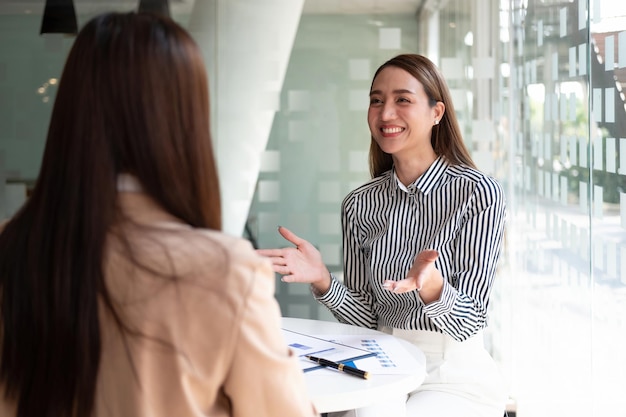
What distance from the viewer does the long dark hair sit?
972 mm

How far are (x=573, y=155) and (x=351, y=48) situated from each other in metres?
1.54

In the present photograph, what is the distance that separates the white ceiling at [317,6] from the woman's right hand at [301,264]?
1.87 m

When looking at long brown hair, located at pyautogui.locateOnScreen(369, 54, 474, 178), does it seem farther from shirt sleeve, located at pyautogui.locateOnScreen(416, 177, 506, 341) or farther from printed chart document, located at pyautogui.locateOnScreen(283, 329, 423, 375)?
printed chart document, located at pyautogui.locateOnScreen(283, 329, 423, 375)

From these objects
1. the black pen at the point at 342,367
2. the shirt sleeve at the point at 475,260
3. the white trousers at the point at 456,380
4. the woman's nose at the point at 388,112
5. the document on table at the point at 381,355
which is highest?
the woman's nose at the point at 388,112

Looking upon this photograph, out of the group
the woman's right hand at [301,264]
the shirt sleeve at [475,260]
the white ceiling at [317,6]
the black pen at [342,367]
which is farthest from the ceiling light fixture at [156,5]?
the black pen at [342,367]

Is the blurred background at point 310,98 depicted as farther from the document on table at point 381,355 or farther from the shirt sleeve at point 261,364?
the shirt sleeve at point 261,364

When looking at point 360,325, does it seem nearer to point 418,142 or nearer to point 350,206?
point 350,206

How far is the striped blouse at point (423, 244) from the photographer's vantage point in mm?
2227

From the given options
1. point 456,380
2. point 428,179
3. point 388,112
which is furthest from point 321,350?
point 388,112

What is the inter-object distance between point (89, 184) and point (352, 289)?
1.62 m

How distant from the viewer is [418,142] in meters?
2.42

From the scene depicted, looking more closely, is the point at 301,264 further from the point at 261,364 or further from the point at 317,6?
the point at 317,6

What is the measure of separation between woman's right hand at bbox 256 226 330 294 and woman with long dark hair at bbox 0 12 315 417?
117 cm

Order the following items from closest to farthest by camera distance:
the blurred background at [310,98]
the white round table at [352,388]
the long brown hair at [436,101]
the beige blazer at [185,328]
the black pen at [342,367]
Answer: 1. the beige blazer at [185,328]
2. the white round table at [352,388]
3. the black pen at [342,367]
4. the long brown hair at [436,101]
5. the blurred background at [310,98]
